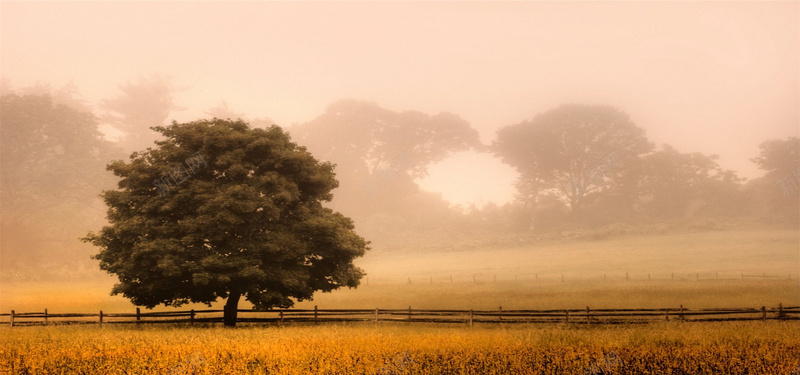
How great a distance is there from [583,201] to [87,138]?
7267 cm

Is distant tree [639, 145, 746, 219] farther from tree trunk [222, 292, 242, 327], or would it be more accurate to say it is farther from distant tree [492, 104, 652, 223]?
tree trunk [222, 292, 242, 327]

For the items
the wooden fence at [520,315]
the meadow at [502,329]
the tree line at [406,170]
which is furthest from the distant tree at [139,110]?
the wooden fence at [520,315]

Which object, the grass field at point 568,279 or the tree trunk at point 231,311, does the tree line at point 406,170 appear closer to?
the grass field at point 568,279

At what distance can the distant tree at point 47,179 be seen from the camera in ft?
222

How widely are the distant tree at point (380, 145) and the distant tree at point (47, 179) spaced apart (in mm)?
36978

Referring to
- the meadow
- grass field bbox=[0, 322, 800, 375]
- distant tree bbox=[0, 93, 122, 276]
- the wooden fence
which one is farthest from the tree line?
grass field bbox=[0, 322, 800, 375]

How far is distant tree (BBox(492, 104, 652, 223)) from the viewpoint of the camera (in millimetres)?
94250

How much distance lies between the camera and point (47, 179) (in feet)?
245

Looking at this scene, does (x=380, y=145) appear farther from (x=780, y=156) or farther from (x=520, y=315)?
(x=520, y=315)

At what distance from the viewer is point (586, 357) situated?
546 inches

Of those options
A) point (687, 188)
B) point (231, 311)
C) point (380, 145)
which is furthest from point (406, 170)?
point (231, 311)

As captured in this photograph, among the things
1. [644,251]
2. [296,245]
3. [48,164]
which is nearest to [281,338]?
[296,245]

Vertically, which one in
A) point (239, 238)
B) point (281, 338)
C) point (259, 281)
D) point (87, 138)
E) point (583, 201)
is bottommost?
point (281, 338)

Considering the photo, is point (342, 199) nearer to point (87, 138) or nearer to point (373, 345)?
point (87, 138)
